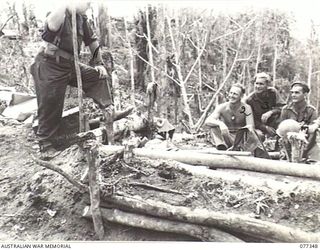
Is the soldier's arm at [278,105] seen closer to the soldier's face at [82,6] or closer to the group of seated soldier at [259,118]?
the group of seated soldier at [259,118]

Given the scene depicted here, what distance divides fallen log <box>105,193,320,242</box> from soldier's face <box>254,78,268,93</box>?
1382 millimetres

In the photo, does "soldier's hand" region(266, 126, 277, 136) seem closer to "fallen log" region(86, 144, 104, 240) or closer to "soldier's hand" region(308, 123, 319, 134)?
"soldier's hand" region(308, 123, 319, 134)

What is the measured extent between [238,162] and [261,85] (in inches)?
38.8

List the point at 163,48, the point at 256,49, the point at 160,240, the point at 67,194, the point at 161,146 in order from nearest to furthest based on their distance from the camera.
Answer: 1. the point at 160,240
2. the point at 67,194
3. the point at 161,146
4. the point at 163,48
5. the point at 256,49

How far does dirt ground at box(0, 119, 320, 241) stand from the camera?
6.37ft

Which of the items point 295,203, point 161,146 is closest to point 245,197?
point 295,203

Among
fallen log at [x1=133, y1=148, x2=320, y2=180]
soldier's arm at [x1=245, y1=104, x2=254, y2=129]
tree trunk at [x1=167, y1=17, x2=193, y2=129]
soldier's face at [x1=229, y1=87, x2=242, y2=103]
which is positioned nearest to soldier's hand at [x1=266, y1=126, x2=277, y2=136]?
soldier's arm at [x1=245, y1=104, x2=254, y2=129]

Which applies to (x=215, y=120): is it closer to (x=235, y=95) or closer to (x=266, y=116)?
(x=235, y=95)

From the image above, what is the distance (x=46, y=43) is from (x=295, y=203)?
59.3 inches

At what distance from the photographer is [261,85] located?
305cm

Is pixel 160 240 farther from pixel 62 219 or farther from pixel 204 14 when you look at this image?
pixel 204 14

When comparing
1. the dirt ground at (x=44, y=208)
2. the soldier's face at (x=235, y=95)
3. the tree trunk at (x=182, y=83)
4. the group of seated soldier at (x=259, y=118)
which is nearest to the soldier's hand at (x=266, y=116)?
the group of seated soldier at (x=259, y=118)

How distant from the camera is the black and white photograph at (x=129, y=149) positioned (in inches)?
75.2

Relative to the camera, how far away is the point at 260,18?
3404 millimetres
